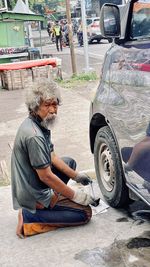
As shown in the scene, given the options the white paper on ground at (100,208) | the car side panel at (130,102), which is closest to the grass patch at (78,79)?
the white paper on ground at (100,208)

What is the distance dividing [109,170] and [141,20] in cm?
147

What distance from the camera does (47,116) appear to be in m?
3.67

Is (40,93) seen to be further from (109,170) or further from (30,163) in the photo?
(109,170)

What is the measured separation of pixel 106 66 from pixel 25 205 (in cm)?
142

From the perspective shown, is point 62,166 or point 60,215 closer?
point 60,215

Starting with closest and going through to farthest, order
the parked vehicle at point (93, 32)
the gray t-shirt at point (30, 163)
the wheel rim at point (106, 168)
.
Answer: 1. the gray t-shirt at point (30, 163)
2. the wheel rim at point (106, 168)
3. the parked vehicle at point (93, 32)

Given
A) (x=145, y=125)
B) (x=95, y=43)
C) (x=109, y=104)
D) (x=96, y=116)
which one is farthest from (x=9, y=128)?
(x=95, y=43)

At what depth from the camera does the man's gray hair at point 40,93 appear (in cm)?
361

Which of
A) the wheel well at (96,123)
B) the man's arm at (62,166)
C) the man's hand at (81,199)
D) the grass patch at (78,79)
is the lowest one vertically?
the grass patch at (78,79)

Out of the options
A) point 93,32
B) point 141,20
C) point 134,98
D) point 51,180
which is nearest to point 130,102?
point 134,98

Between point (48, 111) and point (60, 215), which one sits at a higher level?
point (48, 111)

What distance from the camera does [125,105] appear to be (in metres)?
3.54

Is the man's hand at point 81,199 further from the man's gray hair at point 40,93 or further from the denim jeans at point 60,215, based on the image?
the man's gray hair at point 40,93

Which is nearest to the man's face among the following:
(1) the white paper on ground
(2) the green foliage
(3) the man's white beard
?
(3) the man's white beard
